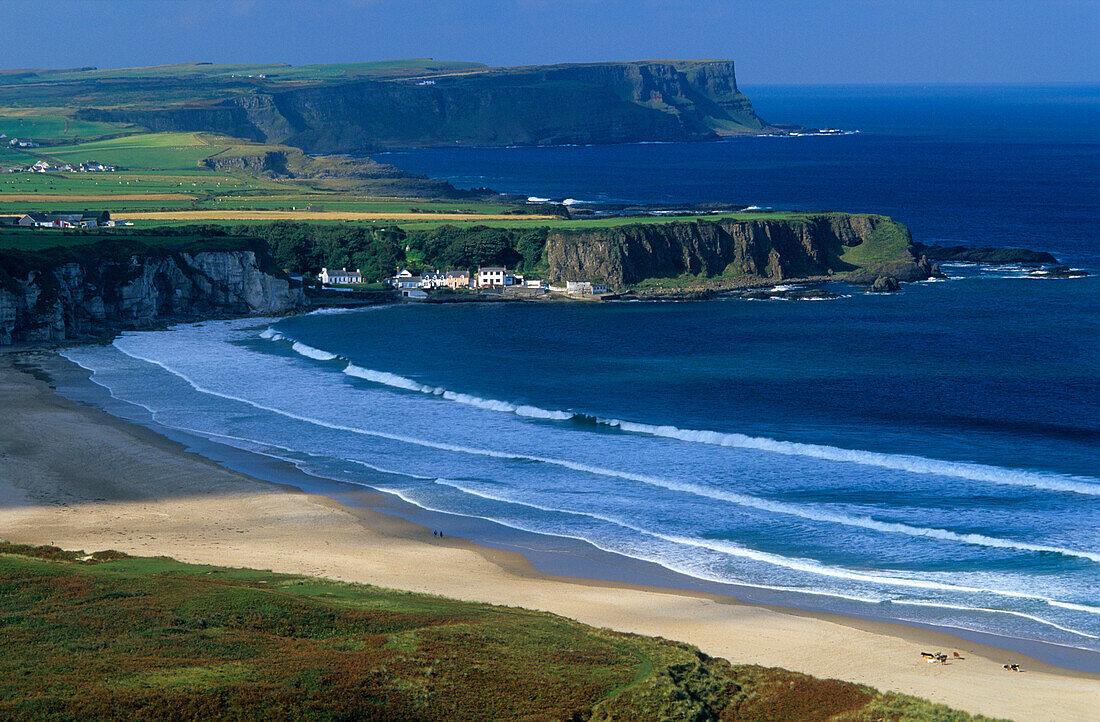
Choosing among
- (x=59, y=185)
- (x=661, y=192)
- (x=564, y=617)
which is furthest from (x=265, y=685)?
(x=661, y=192)

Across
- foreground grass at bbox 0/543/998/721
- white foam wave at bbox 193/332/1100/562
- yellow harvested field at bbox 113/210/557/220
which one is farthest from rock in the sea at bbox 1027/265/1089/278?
foreground grass at bbox 0/543/998/721

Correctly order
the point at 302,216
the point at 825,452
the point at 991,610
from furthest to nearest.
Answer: the point at 302,216
the point at 825,452
the point at 991,610

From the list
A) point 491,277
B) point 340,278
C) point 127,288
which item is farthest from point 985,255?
point 127,288

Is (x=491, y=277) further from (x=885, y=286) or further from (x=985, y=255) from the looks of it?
(x=985, y=255)

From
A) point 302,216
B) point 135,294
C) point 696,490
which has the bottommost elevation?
point 696,490

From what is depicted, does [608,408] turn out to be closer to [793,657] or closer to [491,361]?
[491,361]

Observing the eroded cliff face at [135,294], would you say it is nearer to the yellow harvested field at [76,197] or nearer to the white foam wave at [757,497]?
the white foam wave at [757,497]

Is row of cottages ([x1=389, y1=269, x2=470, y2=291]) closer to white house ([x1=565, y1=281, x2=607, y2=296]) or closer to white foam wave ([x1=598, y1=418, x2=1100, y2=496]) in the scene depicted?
white house ([x1=565, y1=281, x2=607, y2=296])
